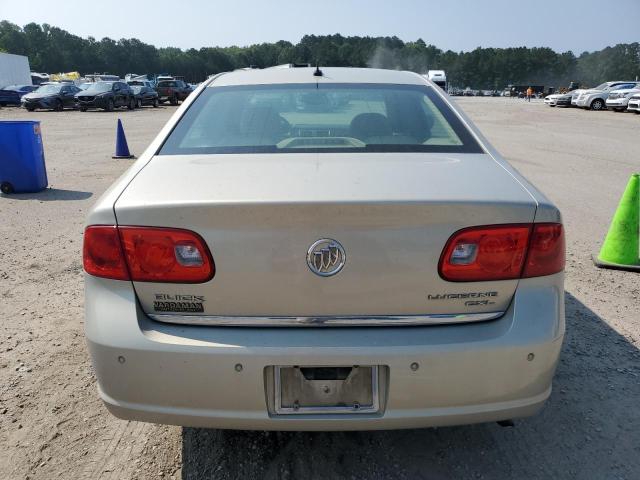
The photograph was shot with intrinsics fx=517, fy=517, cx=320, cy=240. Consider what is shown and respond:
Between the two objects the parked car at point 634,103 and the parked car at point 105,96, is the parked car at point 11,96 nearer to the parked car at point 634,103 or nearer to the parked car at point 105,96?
the parked car at point 105,96

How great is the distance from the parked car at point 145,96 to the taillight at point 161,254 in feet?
115

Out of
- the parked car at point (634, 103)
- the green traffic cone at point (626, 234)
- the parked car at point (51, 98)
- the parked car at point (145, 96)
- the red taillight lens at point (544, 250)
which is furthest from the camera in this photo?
the parked car at point (145, 96)

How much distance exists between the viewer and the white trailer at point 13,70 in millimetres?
43812

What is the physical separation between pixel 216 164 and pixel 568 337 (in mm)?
2680

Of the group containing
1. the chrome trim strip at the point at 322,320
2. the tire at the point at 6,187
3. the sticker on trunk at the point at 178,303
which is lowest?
the tire at the point at 6,187

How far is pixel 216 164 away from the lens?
2.20 m

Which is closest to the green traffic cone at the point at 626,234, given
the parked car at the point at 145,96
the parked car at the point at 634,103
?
the parked car at the point at 634,103

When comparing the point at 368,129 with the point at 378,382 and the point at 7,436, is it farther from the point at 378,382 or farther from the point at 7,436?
the point at 7,436

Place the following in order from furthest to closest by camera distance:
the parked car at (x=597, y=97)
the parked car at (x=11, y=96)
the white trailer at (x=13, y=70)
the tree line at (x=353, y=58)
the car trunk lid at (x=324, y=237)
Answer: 1. the tree line at (x=353, y=58)
2. the white trailer at (x=13, y=70)
3. the parked car at (x=597, y=97)
4. the parked car at (x=11, y=96)
5. the car trunk lid at (x=324, y=237)

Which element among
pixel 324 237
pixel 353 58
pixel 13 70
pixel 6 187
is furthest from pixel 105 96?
pixel 353 58

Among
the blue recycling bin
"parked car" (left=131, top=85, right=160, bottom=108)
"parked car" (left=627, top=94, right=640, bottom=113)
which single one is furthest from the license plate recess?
"parked car" (left=131, top=85, right=160, bottom=108)

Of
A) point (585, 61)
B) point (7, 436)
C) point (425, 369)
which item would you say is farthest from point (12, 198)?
point (585, 61)

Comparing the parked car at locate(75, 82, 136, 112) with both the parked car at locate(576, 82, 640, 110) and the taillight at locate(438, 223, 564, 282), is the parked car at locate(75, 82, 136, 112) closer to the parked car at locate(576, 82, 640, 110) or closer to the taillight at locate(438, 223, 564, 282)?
the parked car at locate(576, 82, 640, 110)

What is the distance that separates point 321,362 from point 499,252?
0.75 m
